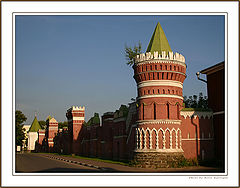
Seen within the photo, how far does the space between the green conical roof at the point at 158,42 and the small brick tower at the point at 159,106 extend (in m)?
0.20

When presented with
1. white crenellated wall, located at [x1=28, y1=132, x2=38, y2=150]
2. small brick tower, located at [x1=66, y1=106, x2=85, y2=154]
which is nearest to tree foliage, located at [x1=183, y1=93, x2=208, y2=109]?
small brick tower, located at [x1=66, y1=106, x2=85, y2=154]

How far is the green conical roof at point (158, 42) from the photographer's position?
103 feet

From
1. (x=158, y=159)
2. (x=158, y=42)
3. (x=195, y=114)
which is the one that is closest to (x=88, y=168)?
(x=158, y=159)

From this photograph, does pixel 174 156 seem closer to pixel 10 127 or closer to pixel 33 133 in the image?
pixel 10 127

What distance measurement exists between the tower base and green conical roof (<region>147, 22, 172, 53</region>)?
9482mm

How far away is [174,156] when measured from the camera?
94.9 ft

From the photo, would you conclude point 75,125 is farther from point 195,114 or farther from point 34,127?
point 34,127

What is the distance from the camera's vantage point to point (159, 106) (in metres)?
29.8

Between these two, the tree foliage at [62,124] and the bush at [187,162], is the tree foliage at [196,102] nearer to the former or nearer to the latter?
the bush at [187,162]

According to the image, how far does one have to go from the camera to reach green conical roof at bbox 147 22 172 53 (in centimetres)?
3130

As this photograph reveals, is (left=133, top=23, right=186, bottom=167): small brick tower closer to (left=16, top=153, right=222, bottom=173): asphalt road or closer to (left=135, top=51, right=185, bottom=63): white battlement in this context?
(left=135, top=51, right=185, bottom=63): white battlement

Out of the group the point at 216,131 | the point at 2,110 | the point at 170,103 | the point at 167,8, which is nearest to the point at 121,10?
the point at 167,8

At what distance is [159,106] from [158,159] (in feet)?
15.4

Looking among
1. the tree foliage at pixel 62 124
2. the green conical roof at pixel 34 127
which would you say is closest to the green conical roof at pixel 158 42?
the green conical roof at pixel 34 127
